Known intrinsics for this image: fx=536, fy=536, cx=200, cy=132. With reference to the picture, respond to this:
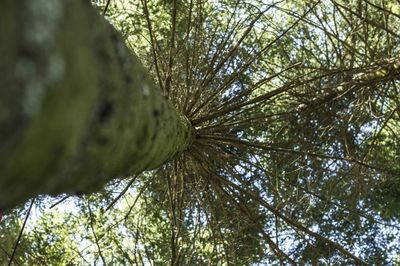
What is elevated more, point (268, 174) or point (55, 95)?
point (268, 174)

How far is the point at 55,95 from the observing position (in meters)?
0.39

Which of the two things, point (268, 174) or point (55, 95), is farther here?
point (268, 174)

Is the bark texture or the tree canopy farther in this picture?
the tree canopy

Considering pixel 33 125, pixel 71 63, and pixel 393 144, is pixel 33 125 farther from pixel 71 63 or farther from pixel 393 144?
pixel 393 144

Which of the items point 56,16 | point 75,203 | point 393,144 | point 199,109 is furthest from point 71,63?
point 393,144

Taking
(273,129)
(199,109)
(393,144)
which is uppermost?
(273,129)

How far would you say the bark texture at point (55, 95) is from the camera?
14.4 inches

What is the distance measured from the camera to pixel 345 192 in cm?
397

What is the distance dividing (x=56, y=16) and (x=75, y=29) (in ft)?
0.14

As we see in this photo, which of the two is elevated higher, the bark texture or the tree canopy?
the tree canopy

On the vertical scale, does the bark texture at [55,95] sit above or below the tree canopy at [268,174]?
below

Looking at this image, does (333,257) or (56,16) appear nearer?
(56,16)

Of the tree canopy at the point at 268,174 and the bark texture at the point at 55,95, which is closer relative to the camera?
the bark texture at the point at 55,95

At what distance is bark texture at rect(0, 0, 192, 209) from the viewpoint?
37 cm
